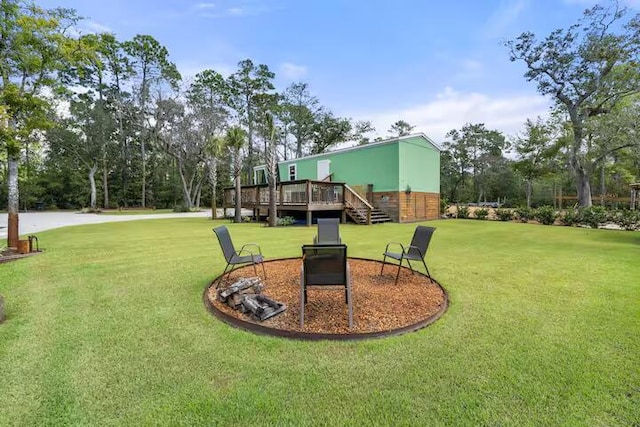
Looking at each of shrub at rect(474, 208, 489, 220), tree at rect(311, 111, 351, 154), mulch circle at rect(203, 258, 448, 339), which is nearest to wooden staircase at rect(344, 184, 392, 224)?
shrub at rect(474, 208, 489, 220)

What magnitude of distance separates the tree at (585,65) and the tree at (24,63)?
20.6 m

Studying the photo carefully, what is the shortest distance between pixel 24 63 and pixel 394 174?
13222 mm

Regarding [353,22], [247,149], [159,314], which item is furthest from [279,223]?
[247,149]

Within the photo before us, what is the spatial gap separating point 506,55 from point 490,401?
75.8ft

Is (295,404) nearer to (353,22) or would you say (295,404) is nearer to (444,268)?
(444,268)

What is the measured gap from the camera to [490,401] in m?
1.96

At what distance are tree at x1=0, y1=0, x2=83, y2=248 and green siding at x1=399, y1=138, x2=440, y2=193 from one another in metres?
12.8

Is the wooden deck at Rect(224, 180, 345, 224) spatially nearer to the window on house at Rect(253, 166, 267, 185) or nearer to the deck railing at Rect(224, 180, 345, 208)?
the deck railing at Rect(224, 180, 345, 208)

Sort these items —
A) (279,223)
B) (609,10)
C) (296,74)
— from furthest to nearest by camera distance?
(296,74) < (609,10) < (279,223)

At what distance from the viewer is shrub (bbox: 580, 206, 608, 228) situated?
41.6 ft

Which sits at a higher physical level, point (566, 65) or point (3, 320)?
point (566, 65)

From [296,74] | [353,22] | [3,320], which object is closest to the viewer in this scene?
[3,320]

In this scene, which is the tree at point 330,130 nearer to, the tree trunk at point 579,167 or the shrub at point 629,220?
the tree trunk at point 579,167

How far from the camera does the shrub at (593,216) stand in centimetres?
1268
